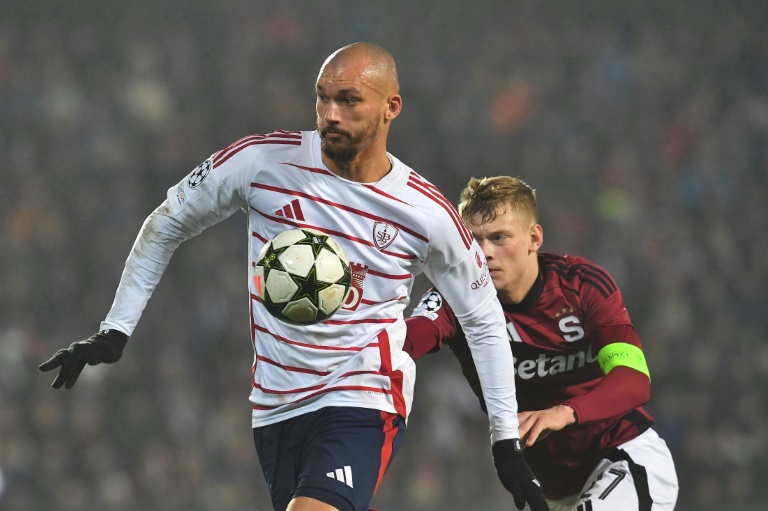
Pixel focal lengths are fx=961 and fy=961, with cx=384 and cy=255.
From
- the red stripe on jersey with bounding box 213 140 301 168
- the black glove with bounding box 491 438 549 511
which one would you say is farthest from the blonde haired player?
the red stripe on jersey with bounding box 213 140 301 168

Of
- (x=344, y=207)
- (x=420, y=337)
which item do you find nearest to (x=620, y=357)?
(x=420, y=337)

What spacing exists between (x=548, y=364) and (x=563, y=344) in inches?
3.7

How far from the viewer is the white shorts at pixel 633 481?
10.9 ft

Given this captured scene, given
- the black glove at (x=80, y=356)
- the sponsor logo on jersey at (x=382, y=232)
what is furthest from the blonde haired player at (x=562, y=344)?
the black glove at (x=80, y=356)

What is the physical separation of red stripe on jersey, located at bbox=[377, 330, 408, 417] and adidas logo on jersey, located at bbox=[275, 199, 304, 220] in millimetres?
442

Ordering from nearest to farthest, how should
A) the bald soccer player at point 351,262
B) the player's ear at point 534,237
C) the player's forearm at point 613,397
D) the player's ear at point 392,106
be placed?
the bald soccer player at point 351,262
the player's ear at point 392,106
the player's forearm at point 613,397
the player's ear at point 534,237

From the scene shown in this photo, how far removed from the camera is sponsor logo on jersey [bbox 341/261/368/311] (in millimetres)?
2902

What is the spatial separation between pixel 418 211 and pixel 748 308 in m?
6.13

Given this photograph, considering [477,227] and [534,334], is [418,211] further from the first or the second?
[534,334]

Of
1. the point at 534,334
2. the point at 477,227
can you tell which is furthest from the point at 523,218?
the point at 534,334

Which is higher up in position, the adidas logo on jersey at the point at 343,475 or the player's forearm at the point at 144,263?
the player's forearm at the point at 144,263

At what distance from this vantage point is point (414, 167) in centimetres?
824

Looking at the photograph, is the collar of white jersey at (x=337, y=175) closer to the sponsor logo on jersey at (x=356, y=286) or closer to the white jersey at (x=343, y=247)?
the white jersey at (x=343, y=247)

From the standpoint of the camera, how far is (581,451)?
11.8ft
